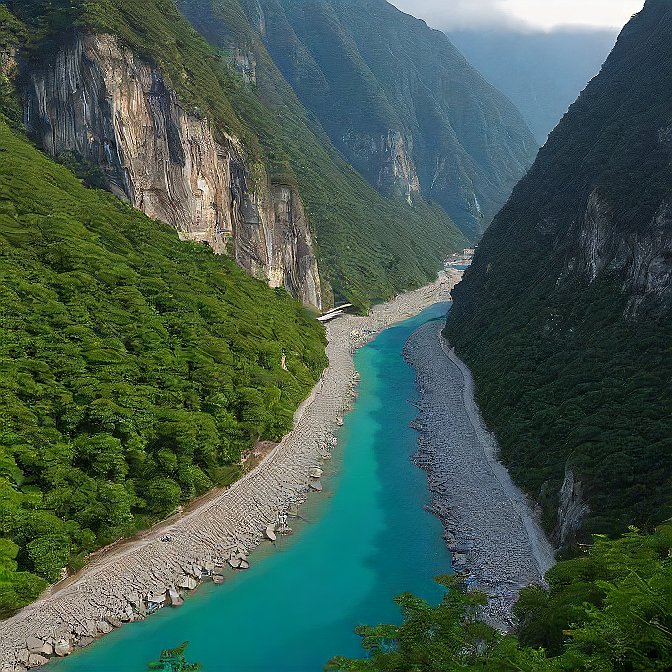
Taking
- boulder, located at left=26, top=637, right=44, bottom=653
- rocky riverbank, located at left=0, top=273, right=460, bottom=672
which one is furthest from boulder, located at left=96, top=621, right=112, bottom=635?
boulder, located at left=26, top=637, right=44, bottom=653

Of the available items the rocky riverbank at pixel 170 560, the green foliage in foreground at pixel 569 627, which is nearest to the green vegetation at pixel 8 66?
the rocky riverbank at pixel 170 560

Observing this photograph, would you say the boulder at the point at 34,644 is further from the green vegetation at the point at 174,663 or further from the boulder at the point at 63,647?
the green vegetation at the point at 174,663

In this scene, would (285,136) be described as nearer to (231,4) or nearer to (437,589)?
(231,4)

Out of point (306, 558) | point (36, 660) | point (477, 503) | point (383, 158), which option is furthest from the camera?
point (383, 158)

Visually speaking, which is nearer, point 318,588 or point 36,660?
point 36,660

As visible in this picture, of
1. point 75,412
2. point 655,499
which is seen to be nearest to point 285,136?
point 75,412

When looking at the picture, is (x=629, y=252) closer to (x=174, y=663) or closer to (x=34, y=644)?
(x=174, y=663)

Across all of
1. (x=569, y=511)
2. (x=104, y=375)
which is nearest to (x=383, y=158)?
(x=104, y=375)
